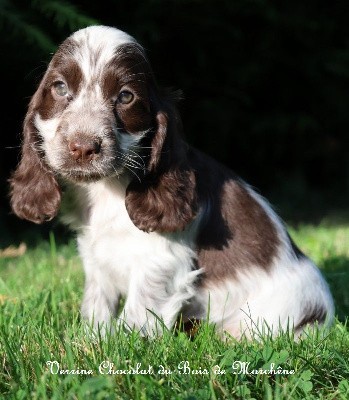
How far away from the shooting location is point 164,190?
3998 millimetres

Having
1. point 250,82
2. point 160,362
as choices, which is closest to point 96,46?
point 160,362

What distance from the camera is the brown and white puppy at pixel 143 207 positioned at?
3.82 meters

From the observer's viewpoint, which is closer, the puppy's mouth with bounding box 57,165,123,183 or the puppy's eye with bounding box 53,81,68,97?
the puppy's mouth with bounding box 57,165,123,183

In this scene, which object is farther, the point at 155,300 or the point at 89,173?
the point at 155,300

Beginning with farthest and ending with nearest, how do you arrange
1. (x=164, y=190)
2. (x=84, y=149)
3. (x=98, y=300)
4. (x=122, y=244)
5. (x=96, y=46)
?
(x=98, y=300) < (x=122, y=244) < (x=164, y=190) < (x=96, y=46) < (x=84, y=149)

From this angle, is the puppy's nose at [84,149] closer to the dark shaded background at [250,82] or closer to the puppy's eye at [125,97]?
the puppy's eye at [125,97]

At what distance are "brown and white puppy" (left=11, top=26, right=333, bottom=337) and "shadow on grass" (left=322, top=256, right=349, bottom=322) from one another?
24.1 inches

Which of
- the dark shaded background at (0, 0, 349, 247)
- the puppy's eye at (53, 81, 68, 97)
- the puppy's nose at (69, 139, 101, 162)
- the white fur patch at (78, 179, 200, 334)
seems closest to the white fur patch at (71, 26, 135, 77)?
the puppy's eye at (53, 81, 68, 97)

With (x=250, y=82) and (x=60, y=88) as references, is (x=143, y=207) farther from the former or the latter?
(x=250, y=82)

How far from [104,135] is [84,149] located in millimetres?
125

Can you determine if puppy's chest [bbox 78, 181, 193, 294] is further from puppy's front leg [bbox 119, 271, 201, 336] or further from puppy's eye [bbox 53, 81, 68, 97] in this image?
puppy's eye [bbox 53, 81, 68, 97]

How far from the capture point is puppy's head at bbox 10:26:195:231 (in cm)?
371

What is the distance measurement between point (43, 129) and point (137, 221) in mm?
687

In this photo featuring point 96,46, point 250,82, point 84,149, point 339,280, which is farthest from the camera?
point 250,82
